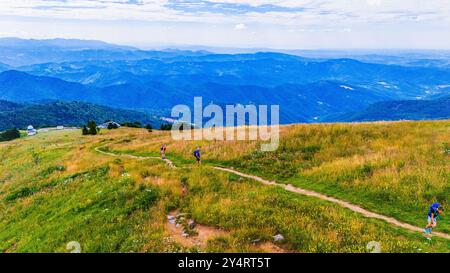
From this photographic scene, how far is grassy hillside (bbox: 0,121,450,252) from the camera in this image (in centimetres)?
1423

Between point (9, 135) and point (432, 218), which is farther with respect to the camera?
point (9, 135)

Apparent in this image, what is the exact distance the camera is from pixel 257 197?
61.1 ft

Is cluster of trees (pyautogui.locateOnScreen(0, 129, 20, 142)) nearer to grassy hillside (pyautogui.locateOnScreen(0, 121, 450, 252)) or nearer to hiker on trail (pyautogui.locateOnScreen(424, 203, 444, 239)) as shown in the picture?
grassy hillside (pyautogui.locateOnScreen(0, 121, 450, 252))

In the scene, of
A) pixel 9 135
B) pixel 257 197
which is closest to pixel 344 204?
pixel 257 197

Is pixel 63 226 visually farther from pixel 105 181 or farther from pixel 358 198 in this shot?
pixel 358 198

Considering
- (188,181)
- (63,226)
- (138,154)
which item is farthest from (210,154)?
→ (63,226)

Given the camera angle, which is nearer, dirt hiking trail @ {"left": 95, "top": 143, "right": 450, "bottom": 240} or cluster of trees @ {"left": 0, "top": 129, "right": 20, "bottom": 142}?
dirt hiking trail @ {"left": 95, "top": 143, "right": 450, "bottom": 240}

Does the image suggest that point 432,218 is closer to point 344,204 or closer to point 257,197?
point 344,204

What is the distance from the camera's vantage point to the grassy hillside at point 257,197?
14.2 meters

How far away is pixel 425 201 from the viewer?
16.8 metres

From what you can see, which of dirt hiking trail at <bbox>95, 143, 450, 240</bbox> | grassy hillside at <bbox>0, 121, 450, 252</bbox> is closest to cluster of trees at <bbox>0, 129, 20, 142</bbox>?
grassy hillside at <bbox>0, 121, 450, 252</bbox>

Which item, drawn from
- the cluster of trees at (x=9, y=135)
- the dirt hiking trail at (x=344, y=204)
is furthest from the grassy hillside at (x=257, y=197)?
the cluster of trees at (x=9, y=135)

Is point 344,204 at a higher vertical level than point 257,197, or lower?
lower
